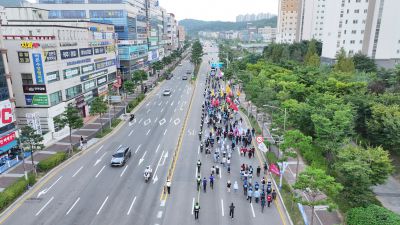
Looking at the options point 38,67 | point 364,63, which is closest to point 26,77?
point 38,67

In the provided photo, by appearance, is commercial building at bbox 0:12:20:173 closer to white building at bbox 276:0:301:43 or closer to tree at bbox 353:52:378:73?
tree at bbox 353:52:378:73

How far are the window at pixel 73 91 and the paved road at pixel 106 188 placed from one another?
9380 millimetres

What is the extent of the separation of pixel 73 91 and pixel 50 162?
A: 1821 cm

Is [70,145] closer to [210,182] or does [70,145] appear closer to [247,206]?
[210,182]

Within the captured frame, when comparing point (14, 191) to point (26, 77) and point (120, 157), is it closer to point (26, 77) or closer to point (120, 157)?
point (120, 157)

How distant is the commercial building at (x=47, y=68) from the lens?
120ft

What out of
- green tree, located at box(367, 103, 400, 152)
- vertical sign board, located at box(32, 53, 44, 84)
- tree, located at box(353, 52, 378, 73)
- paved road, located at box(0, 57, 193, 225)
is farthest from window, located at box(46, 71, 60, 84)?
tree, located at box(353, 52, 378, 73)

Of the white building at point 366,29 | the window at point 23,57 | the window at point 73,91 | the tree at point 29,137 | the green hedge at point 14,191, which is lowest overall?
the green hedge at point 14,191

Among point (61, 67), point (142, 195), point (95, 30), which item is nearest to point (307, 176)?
point (142, 195)

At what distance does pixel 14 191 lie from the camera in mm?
24562

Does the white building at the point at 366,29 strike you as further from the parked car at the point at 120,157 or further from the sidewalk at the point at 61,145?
the parked car at the point at 120,157

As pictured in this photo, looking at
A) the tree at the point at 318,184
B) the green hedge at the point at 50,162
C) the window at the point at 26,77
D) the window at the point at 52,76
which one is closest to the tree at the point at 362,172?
the tree at the point at 318,184

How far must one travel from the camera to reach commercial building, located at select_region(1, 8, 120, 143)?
1443 inches

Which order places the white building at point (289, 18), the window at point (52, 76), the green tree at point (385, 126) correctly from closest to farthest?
the green tree at point (385, 126) < the window at point (52, 76) < the white building at point (289, 18)
